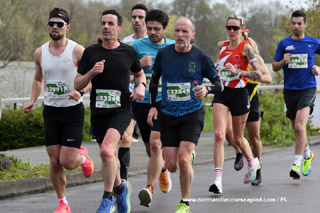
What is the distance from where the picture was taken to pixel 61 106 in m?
8.11

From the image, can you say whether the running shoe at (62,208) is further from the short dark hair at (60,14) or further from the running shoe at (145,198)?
the short dark hair at (60,14)

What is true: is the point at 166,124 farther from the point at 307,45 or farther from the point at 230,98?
the point at 307,45

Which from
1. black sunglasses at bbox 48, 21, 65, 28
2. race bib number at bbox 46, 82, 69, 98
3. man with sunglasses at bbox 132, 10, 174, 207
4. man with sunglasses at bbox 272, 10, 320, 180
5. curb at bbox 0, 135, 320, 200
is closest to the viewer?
race bib number at bbox 46, 82, 69, 98

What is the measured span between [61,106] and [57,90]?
0.55 feet

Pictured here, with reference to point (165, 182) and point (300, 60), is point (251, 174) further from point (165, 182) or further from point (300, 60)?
point (300, 60)

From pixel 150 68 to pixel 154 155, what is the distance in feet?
3.44

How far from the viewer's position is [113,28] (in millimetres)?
7914

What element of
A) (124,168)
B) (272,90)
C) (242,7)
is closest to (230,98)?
(124,168)

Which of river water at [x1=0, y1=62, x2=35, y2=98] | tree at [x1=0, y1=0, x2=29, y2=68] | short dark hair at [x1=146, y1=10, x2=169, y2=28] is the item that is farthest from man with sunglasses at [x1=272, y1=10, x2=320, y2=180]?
river water at [x1=0, y1=62, x2=35, y2=98]

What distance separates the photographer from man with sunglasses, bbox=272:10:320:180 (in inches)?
438

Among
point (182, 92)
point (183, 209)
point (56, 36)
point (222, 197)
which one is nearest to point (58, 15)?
point (56, 36)

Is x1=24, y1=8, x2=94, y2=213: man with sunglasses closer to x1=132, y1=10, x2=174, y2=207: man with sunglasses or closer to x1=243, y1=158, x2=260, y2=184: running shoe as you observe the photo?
x1=132, y1=10, x2=174, y2=207: man with sunglasses

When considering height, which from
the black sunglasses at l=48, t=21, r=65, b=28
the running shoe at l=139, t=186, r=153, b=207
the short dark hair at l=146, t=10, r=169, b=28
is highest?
the short dark hair at l=146, t=10, r=169, b=28

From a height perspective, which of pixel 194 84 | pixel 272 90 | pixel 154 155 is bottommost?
pixel 272 90
